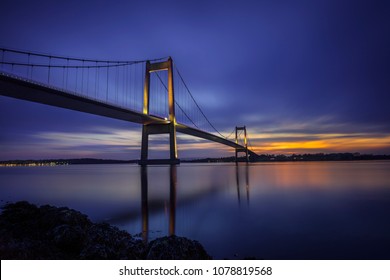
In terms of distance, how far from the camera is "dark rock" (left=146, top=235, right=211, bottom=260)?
290 centimetres

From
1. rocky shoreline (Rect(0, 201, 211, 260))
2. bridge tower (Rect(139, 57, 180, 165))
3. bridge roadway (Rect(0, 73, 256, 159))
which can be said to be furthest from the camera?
bridge tower (Rect(139, 57, 180, 165))

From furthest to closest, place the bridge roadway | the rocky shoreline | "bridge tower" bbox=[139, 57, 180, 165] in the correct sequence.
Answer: "bridge tower" bbox=[139, 57, 180, 165] < the bridge roadway < the rocky shoreline

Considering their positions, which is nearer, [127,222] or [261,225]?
[261,225]

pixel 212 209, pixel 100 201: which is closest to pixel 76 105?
pixel 100 201

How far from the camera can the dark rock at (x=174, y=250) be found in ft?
9.50

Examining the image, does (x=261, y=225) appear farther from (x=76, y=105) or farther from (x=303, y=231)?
(x=76, y=105)

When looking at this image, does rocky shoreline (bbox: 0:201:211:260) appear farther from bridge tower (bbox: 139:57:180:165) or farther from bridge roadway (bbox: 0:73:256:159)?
bridge tower (bbox: 139:57:180:165)

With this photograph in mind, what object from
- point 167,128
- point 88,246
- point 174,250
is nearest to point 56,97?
point 167,128

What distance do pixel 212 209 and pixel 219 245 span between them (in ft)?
10.3

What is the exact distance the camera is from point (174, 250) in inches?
116

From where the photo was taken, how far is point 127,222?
18.4 feet

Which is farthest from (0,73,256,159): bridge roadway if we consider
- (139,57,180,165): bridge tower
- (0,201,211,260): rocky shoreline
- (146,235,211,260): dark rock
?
(146,235,211,260): dark rock

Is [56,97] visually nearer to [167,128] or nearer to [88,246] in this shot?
[167,128]

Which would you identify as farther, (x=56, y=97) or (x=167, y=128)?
(x=167, y=128)
